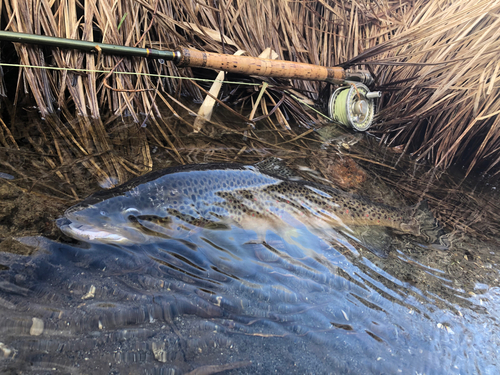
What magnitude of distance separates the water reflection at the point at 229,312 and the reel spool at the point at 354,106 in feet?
10.1

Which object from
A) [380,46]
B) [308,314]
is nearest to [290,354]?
[308,314]

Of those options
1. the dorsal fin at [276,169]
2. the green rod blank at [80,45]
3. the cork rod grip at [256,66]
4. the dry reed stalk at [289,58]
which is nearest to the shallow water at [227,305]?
the dorsal fin at [276,169]

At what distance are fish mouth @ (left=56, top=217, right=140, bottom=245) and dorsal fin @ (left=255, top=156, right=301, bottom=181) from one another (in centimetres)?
152

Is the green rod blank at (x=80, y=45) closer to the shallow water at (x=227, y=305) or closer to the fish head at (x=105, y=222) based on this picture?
the shallow water at (x=227, y=305)

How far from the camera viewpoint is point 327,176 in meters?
3.72

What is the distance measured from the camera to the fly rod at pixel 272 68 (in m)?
3.36

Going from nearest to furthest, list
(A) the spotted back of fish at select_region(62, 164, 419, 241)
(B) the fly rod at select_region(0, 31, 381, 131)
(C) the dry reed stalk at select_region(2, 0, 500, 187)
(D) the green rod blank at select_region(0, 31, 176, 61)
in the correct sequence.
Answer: (A) the spotted back of fish at select_region(62, 164, 419, 241), (D) the green rod blank at select_region(0, 31, 176, 61), (B) the fly rod at select_region(0, 31, 381, 131), (C) the dry reed stalk at select_region(2, 0, 500, 187)

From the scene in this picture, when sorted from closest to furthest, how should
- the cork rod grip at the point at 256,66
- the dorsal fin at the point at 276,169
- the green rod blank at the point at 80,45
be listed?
1. the green rod blank at the point at 80,45
2. the dorsal fin at the point at 276,169
3. the cork rod grip at the point at 256,66

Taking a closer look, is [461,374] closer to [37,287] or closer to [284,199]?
[284,199]

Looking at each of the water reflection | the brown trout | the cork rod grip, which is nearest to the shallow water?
the water reflection

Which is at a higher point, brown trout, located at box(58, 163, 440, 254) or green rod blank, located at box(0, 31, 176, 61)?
green rod blank, located at box(0, 31, 176, 61)

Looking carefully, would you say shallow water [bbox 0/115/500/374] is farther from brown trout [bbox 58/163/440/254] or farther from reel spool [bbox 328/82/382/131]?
reel spool [bbox 328/82/382/131]

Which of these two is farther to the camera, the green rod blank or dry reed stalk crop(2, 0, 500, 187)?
dry reed stalk crop(2, 0, 500, 187)

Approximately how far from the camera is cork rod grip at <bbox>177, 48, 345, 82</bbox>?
3.85 metres
